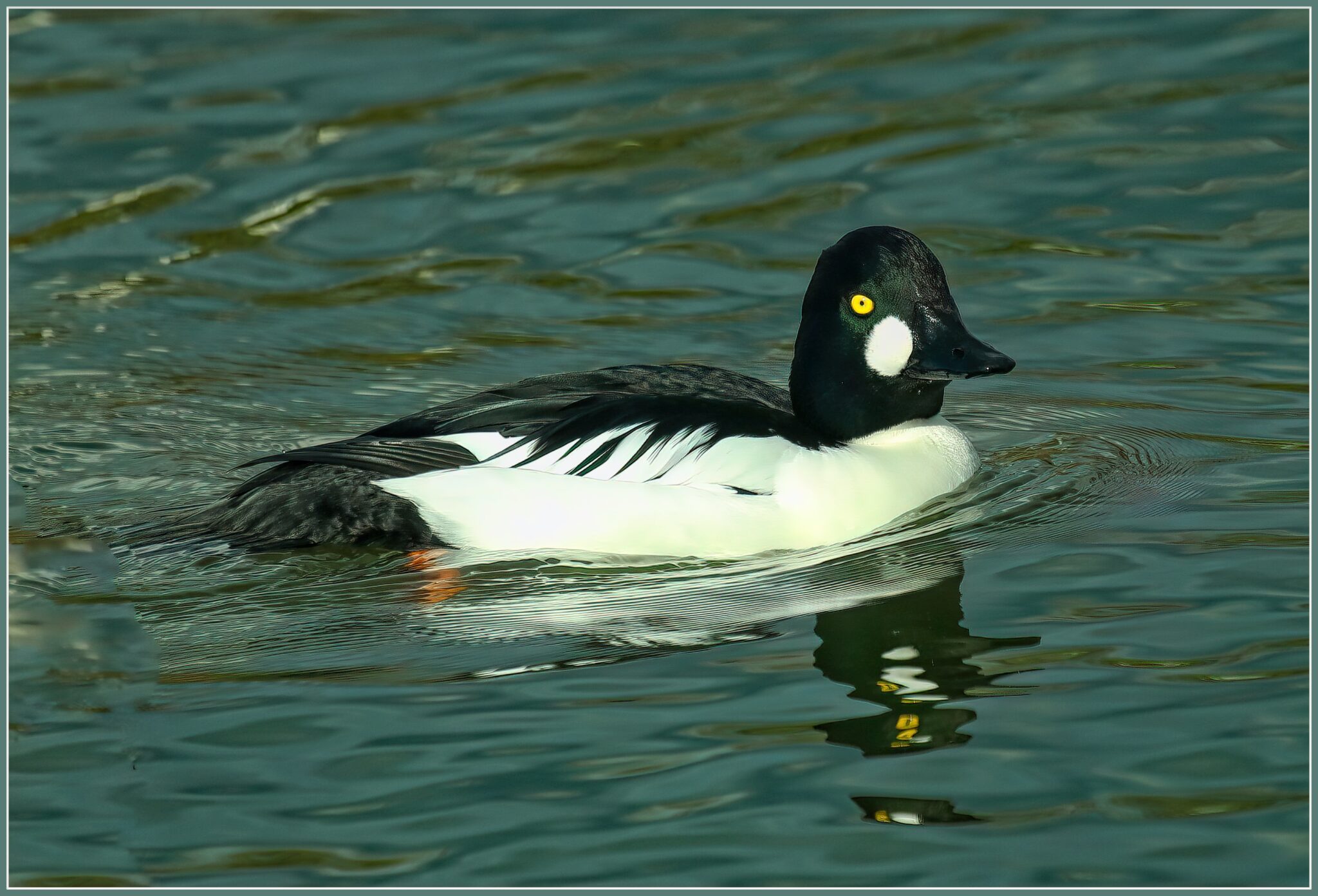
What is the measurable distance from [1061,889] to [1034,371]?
4.94 metres

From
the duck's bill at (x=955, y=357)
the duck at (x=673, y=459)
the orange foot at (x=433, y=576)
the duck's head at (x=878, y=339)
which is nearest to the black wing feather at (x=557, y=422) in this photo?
the duck at (x=673, y=459)

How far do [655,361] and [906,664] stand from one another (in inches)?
157

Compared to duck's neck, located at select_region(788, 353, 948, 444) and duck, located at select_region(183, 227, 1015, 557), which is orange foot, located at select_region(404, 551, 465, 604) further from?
duck's neck, located at select_region(788, 353, 948, 444)

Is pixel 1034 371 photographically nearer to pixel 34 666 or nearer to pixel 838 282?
pixel 838 282

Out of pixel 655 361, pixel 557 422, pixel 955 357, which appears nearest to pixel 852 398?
pixel 955 357

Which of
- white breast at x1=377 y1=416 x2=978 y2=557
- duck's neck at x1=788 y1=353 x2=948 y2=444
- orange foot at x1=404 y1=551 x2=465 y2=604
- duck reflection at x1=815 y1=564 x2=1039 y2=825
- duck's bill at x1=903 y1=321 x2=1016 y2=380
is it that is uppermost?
duck's bill at x1=903 y1=321 x2=1016 y2=380

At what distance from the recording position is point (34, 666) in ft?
18.3

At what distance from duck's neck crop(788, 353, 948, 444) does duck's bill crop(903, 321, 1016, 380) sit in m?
0.11

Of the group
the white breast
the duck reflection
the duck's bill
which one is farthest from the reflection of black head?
the duck's bill

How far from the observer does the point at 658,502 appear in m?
6.26

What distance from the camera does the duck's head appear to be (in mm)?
6523

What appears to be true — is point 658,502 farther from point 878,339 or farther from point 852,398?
point 878,339

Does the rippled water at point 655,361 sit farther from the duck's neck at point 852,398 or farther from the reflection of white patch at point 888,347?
the reflection of white patch at point 888,347

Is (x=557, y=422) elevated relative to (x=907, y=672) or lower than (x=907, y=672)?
elevated
